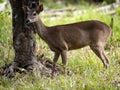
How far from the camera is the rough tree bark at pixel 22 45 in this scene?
893cm

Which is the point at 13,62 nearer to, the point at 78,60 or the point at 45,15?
the point at 78,60

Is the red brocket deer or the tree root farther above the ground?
the red brocket deer

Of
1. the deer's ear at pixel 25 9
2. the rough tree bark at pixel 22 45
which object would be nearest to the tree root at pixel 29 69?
the rough tree bark at pixel 22 45

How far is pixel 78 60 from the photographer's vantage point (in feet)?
32.0

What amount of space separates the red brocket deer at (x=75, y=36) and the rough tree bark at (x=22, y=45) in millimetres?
256

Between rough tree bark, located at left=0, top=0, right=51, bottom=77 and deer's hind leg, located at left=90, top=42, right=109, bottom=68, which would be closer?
rough tree bark, located at left=0, top=0, right=51, bottom=77

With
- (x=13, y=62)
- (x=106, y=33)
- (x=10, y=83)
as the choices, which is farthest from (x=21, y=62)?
(x=106, y=33)

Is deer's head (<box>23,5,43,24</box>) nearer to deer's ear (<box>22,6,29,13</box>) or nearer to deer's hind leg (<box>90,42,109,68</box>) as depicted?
deer's ear (<box>22,6,29,13</box>)

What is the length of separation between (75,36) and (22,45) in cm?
107

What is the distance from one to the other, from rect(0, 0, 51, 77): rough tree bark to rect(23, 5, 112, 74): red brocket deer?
26 centimetres

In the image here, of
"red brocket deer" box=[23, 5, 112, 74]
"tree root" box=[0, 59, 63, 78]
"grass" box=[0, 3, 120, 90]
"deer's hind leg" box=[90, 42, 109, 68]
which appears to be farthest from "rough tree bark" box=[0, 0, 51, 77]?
→ "deer's hind leg" box=[90, 42, 109, 68]

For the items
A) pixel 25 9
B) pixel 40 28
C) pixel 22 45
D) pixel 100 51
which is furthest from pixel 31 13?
pixel 100 51

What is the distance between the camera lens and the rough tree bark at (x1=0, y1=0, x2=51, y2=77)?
8.93m

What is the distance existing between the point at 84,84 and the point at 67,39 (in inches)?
73.4
